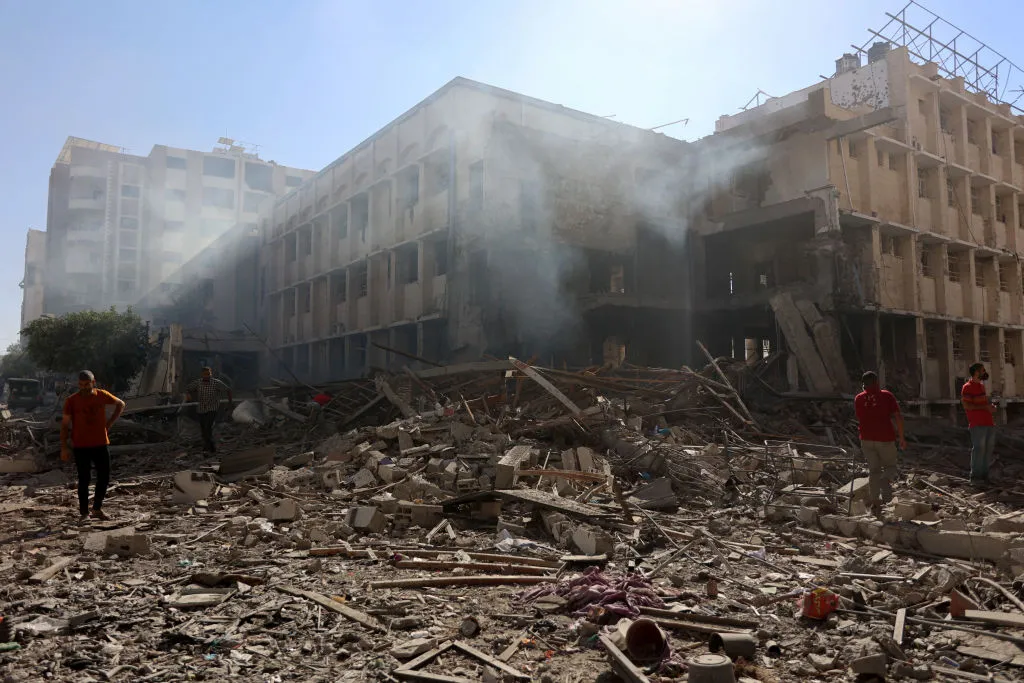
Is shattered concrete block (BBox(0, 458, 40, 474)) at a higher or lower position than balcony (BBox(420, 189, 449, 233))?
lower

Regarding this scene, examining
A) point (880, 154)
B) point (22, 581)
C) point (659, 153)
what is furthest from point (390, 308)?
point (22, 581)

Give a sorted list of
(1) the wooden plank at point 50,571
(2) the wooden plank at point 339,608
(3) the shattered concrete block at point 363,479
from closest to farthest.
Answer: (2) the wooden plank at point 339,608 → (1) the wooden plank at point 50,571 → (3) the shattered concrete block at point 363,479

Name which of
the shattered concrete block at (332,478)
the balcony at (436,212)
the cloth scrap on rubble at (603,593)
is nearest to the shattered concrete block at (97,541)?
the shattered concrete block at (332,478)

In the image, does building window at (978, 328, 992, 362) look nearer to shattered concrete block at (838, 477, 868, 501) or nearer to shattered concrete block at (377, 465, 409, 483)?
shattered concrete block at (838, 477, 868, 501)

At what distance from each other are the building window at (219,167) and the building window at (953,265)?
55.7 m

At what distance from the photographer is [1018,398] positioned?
981 inches

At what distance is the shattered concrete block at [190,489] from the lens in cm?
842

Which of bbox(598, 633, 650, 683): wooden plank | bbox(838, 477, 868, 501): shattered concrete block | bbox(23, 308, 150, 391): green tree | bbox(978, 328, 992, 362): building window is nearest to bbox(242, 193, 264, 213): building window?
bbox(23, 308, 150, 391): green tree

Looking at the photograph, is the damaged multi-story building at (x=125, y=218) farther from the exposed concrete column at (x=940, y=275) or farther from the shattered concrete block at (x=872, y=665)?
the shattered concrete block at (x=872, y=665)

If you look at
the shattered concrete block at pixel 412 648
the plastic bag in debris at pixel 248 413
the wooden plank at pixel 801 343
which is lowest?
the shattered concrete block at pixel 412 648

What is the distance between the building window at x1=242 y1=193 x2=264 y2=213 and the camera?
60.8 meters

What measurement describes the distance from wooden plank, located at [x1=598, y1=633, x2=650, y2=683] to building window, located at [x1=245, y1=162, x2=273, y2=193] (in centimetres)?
6459

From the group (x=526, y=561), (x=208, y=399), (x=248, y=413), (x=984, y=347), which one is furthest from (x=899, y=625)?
(x=984, y=347)

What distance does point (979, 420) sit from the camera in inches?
347
